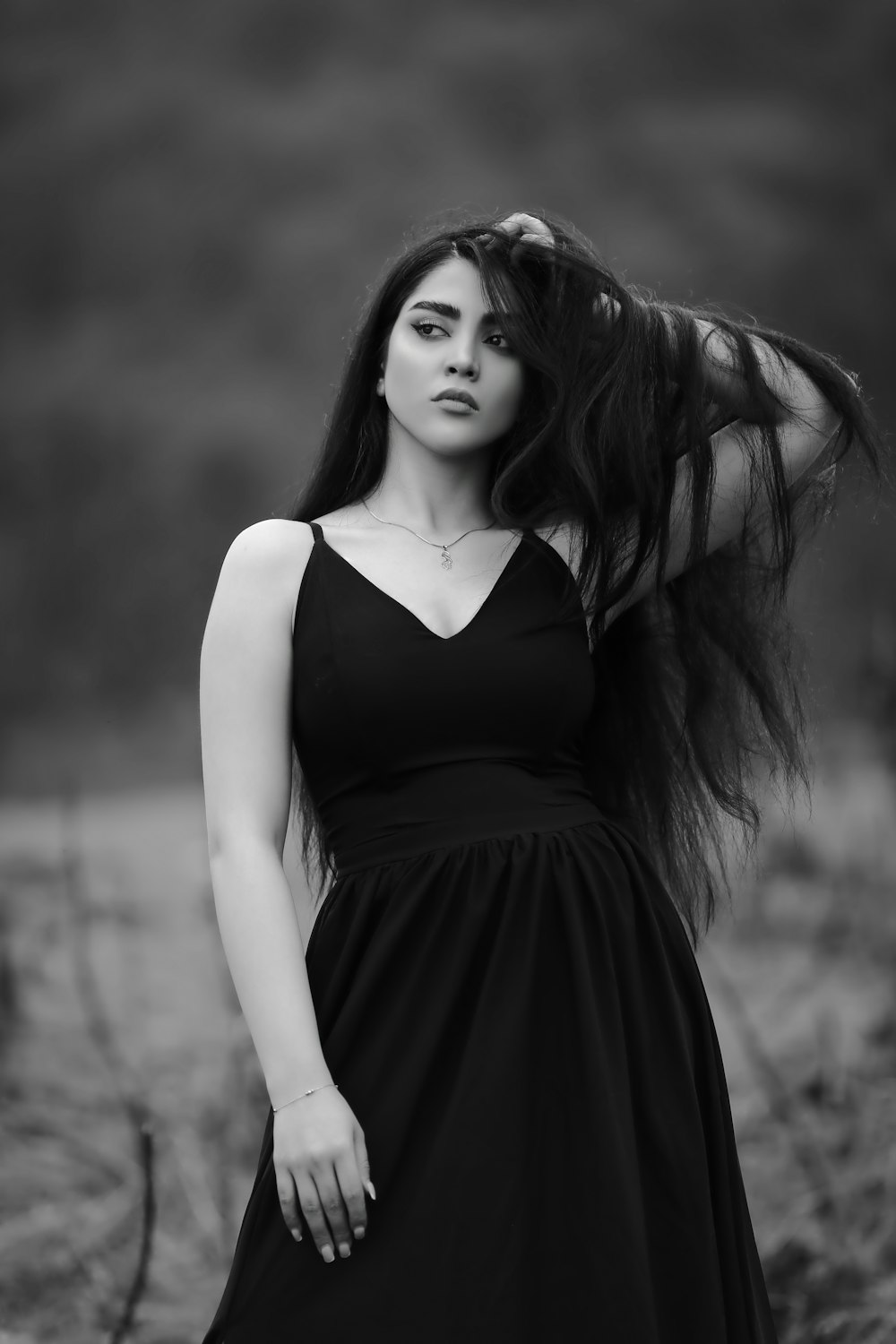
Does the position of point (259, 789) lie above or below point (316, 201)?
below

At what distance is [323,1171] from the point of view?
4.71 feet

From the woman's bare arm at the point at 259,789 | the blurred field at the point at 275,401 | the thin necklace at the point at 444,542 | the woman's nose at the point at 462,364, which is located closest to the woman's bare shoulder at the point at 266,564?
the woman's bare arm at the point at 259,789

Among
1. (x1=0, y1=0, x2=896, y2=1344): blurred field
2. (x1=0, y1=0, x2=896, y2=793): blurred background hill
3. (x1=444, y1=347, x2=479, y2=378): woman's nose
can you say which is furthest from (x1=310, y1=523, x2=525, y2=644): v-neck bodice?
(x1=0, y1=0, x2=896, y2=793): blurred background hill

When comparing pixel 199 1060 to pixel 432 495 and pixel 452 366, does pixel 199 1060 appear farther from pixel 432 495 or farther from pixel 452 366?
pixel 452 366

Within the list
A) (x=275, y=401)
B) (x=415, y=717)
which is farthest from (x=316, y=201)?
(x=415, y=717)

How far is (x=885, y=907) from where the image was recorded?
2916mm

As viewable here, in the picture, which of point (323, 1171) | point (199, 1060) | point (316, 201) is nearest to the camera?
point (323, 1171)

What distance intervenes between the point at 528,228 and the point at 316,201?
1.44 m

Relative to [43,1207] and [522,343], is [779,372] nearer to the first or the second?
[522,343]

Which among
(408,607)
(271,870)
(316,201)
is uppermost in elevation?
(316,201)

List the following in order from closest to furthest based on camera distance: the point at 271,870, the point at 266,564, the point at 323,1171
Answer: the point at 323,1171 < the point at 271,870 < the point at 266,564

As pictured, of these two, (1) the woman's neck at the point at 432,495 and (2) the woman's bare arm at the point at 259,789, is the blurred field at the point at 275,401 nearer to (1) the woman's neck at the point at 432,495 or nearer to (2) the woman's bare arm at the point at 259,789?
(1) the woman's neck at the point at 432,495

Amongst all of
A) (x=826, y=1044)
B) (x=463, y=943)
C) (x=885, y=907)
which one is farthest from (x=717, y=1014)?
(x=463, y=943)

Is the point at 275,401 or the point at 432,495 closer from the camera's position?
the point at 432,495
